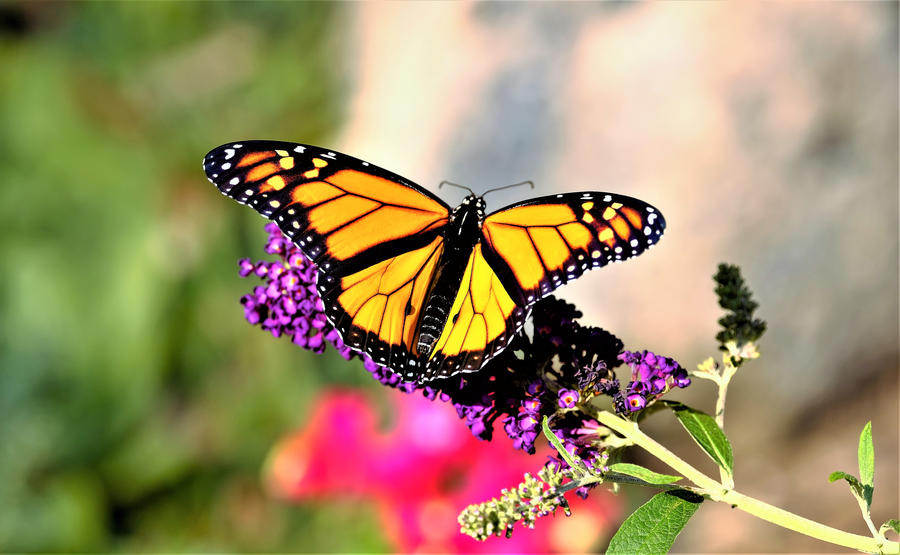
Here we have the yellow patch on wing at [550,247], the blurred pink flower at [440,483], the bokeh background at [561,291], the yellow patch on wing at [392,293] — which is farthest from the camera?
the bokeh background at [561,291]

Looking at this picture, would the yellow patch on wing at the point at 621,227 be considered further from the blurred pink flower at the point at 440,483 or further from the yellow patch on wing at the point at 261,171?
the blurred pink flower at the point at 440,483

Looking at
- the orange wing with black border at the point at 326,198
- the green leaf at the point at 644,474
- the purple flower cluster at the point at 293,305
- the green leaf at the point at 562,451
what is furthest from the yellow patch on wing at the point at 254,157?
the green leaf at the point at 644,474

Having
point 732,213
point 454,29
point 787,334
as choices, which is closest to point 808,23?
point 732,213

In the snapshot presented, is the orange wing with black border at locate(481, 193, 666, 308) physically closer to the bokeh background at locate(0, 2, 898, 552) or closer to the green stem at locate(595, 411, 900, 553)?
the green stem at locate(595, 411, 900, 553)

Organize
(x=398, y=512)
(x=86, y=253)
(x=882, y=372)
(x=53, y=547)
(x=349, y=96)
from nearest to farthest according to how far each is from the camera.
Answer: (x=398, y=512) → (x=53, y=547) → (x=882, y=372) → (x=86, y=253) → (x=349, y=96)

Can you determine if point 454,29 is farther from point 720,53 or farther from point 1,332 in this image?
point 1,332

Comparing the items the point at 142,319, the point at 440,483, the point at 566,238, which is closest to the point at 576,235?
the point at 566,238

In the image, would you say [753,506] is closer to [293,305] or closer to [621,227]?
[621,227]
